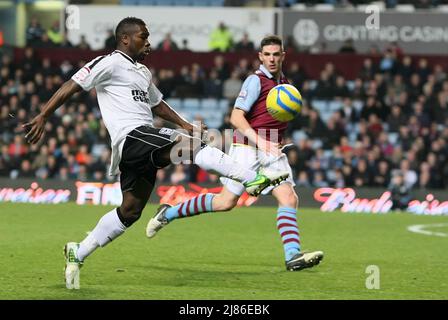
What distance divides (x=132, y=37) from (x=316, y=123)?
15110 millimetres

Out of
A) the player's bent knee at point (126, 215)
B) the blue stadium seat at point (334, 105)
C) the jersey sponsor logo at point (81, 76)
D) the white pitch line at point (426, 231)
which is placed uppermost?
the jersey sponsor logo at point (81, 76)

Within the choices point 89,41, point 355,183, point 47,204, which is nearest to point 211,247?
point 47,204

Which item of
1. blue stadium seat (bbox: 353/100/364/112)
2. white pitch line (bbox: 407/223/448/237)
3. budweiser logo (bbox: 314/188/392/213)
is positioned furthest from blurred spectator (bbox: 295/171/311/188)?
white pitch line (bbox: 407/223/448/237)

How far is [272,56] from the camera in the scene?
1027 cm

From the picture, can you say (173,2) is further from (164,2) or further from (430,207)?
(430,207)

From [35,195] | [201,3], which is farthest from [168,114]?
[201,3]

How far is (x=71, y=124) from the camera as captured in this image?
77.7 feet

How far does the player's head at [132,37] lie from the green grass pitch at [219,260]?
190 centimetres

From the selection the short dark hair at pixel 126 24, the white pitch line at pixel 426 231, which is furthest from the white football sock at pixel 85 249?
the white pitch line at pixel 426 231

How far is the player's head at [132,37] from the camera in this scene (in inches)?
349

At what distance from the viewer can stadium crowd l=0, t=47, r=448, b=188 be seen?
2212cm

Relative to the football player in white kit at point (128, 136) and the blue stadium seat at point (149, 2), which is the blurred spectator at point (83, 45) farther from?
the football player in white kit at point (128, 136)

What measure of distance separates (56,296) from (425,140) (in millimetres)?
16286
